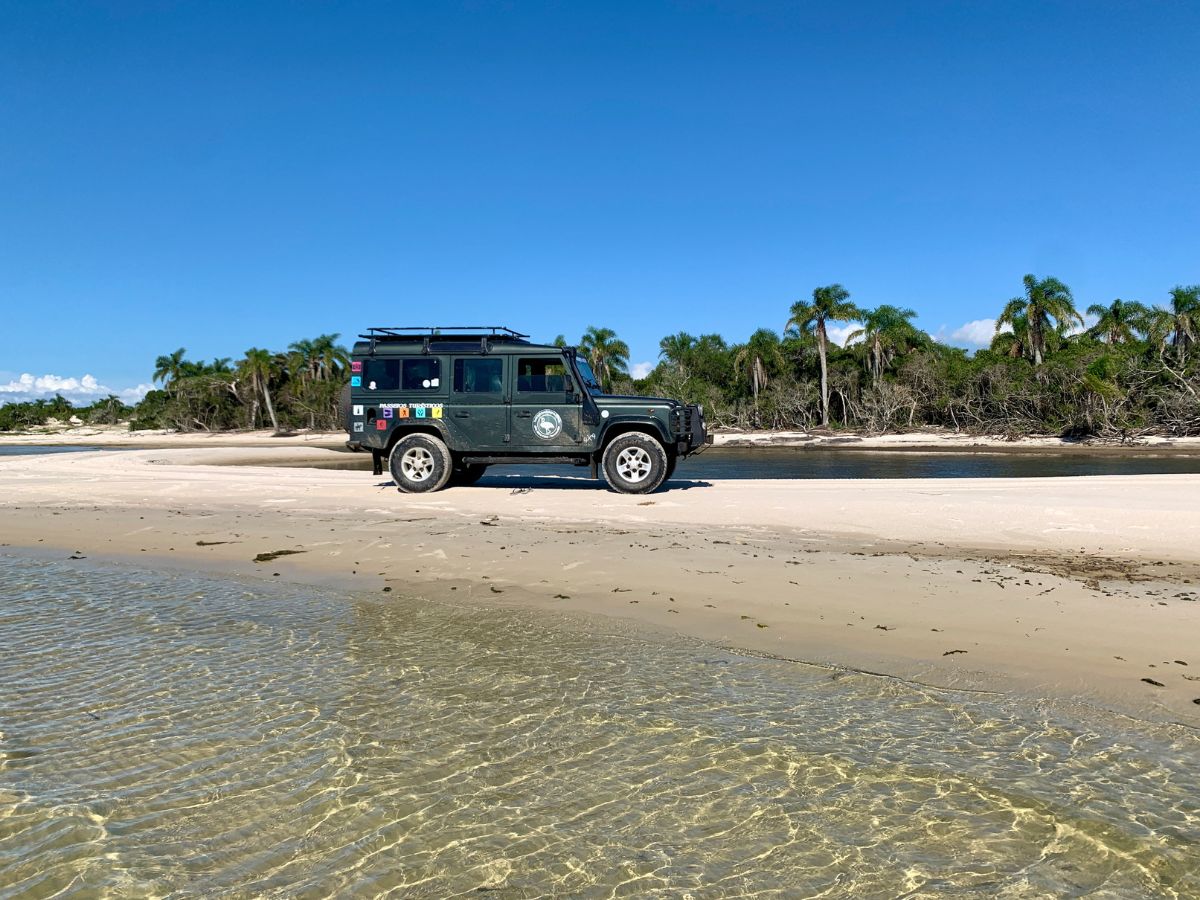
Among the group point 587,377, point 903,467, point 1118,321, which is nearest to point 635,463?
point 587,377

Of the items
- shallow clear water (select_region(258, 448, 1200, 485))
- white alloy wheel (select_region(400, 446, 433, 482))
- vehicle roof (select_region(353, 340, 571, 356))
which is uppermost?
vehicle roof (select_region(353, 340, 571, 356))

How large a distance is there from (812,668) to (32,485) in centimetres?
1659

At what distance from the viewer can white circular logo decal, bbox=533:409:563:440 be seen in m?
13.1

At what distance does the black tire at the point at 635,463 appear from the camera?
1307 centimetres

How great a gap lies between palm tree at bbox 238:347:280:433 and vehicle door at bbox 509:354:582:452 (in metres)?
62.2

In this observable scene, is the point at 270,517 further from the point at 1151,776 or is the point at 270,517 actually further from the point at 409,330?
the point at 1151,776

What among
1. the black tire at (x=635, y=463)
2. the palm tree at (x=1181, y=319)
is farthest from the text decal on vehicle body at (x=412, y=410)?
the palm tree at (x=1181, y=319)

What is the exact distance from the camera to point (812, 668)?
184 inches

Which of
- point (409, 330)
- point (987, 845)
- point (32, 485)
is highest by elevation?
point (409, 330)

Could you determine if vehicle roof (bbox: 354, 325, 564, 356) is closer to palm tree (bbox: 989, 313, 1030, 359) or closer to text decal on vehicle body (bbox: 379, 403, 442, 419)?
text decal on vehicle body (bbox: 379, 403, 442, 419)

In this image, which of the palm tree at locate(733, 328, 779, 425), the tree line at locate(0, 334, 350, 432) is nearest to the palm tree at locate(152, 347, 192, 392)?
the tree line at locate(0, 334, 350, 432)

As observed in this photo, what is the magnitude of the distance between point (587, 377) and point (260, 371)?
65.2 m

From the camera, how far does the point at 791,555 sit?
8102 mm

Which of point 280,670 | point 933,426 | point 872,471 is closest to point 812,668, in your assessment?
point 280,670
